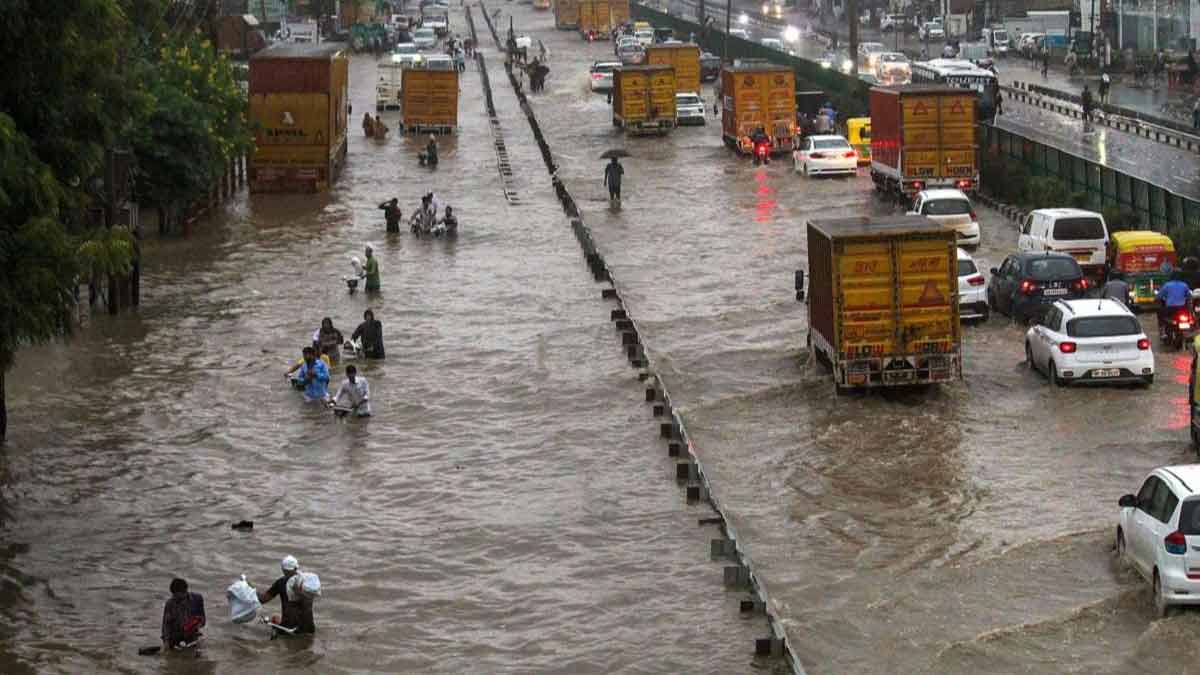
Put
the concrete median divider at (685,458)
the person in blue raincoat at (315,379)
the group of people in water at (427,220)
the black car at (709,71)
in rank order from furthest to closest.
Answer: the black car at (709,71), the group of people in water at (427,220), the person in blue raincoat at (315,379), the concrete median divider at (685,458)

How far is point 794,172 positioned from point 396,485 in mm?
36384

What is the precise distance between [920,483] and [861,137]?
39047 mm

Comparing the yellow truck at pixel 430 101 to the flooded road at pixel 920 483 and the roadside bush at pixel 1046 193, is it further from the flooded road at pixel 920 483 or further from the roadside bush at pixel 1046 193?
the flooded road at pixel 920 483

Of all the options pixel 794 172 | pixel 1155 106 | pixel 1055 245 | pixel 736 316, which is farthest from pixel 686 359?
pixel 1155 106

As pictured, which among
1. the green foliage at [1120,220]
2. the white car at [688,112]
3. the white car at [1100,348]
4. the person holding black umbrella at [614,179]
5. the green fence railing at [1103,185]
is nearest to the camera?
the white car at [1100,348]

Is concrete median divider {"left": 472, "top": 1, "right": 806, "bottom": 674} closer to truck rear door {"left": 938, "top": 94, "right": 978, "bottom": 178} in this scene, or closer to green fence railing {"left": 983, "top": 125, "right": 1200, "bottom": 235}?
truck rear door {"left": 938, "top": 94, "right": 978, "bottom": 178}

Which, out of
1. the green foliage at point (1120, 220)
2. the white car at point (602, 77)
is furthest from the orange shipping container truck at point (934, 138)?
the white car at point (602, 77)

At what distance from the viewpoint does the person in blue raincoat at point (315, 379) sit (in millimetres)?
31375

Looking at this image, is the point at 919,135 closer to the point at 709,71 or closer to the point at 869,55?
the point at 709,71

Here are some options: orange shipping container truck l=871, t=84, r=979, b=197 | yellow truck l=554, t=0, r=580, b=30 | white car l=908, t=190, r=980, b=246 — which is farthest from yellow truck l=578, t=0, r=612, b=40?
white car l=908, t=190, r=980, b=246

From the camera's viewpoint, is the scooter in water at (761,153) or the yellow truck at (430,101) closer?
the scooter in water at (761,153)

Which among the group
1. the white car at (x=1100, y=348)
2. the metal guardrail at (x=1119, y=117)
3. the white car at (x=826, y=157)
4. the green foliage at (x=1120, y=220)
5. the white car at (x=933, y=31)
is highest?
the white car at (x=933, y=31)

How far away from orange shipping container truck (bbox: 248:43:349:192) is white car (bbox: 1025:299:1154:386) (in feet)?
102

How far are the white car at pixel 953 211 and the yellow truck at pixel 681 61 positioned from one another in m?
40.6
